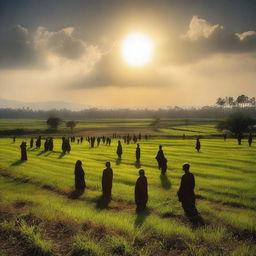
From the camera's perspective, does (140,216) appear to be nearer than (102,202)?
Yes

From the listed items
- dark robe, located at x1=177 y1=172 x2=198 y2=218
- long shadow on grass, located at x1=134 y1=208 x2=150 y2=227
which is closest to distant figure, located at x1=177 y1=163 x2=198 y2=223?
dark robe, located at x1=177 y1=172 x2=198 y2=218

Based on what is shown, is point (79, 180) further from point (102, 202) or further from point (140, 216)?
point (140, 216)

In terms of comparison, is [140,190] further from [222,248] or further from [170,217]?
[222,248]

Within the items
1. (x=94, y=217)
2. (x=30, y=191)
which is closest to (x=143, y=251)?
(x=94, y=217)

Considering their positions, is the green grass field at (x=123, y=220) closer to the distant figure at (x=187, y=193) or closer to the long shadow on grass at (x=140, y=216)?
the long shadow on grass at (x=140, y=216)

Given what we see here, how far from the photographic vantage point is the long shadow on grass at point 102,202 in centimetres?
1569

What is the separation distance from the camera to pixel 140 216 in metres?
13.8

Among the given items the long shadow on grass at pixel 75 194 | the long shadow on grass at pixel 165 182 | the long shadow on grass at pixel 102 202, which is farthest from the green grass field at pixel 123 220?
the long shadow on grass at pixel 75 194

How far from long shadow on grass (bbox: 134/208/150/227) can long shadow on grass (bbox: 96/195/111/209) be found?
2.19m

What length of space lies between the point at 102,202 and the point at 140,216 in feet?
11.2

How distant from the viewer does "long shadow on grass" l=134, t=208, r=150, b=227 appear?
12.7 m

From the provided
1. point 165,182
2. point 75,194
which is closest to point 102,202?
point 75,194

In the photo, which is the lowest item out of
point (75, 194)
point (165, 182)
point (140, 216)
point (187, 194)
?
point (75, 194)

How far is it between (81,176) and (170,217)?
27.1ft
